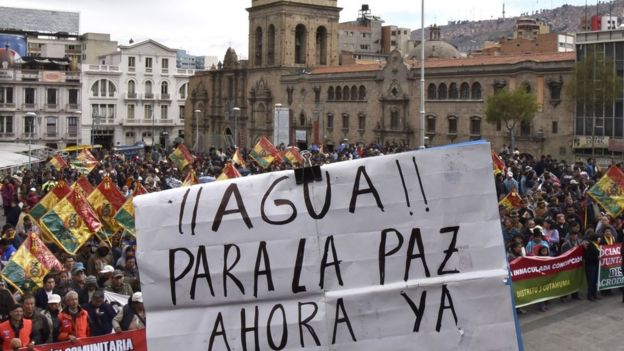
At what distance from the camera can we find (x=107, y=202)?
659 inches

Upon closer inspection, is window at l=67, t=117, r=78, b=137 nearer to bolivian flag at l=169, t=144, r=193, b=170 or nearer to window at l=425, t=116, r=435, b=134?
window at l=425, t=116, r=435, b=134

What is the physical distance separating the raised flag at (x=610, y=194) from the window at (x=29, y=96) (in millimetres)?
63075

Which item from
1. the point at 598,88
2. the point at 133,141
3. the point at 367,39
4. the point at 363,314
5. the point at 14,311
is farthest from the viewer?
the point at 367,39

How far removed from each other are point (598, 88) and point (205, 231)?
40010mm

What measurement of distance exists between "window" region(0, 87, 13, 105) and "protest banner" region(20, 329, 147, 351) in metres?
66.6

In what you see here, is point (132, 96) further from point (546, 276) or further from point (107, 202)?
point (546, 276)

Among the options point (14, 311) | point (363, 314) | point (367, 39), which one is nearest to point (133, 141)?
point (367, 39)

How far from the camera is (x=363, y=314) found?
170 inches

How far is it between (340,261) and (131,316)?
17.5 ft

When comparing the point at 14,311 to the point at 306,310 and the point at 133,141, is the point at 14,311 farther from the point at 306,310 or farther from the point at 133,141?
the point at 133,141

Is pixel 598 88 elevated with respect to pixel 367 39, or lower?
lower

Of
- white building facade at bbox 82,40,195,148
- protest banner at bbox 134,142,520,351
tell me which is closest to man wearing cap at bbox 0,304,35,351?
protest banner at bbox 134,142,520,351

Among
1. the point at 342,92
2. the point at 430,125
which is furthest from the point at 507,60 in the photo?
the point at 342,92

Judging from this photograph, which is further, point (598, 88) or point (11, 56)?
point (11, 56)
